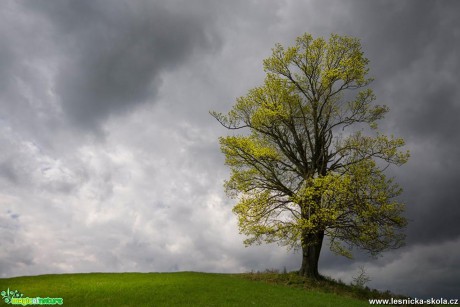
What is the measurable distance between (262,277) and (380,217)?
986 centimetres

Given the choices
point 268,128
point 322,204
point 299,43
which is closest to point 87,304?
point 322,204

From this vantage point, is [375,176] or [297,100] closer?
[375,176]

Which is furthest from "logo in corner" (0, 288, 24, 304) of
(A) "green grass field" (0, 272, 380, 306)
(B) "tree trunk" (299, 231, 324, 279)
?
(B) "tree trunk" (299, 231, 324, 279)

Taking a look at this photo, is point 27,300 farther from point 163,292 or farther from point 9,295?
point 163,292

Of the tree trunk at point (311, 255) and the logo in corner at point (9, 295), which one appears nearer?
the logo in corner at point (9, 295)

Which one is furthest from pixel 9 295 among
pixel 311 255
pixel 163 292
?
pixel 311 255

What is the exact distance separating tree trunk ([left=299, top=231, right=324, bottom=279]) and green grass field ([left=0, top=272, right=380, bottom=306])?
3.13m

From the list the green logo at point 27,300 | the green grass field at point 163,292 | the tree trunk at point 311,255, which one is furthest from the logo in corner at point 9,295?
the tree trunk at point 311,255

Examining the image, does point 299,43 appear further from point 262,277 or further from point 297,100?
point 262,277

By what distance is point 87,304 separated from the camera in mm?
19750

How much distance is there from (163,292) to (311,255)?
44.7 ft

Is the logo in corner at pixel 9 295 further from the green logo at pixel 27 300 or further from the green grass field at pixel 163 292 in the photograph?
the green grass field at pixel 163 292

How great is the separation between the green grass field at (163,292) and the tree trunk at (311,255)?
10.3 ft

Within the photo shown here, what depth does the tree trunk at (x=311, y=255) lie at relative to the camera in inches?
1216
